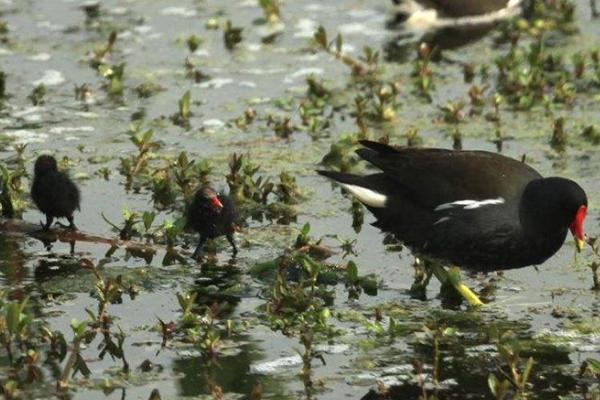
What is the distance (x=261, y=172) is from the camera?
11.9 meters

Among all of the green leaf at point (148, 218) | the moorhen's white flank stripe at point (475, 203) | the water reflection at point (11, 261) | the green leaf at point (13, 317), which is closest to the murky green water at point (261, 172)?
the water reflection at point (11, 261)

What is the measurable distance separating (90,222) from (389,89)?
4023 mm

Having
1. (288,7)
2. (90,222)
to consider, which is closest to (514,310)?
(90,222)

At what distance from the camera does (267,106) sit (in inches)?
536

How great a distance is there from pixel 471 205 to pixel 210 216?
1.60 meters

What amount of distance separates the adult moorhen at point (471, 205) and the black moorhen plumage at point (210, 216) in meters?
0.81

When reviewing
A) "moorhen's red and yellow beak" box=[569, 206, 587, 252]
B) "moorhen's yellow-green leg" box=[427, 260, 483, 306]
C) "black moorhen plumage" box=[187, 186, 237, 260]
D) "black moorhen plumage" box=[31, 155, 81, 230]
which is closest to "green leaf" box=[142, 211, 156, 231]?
"black moorhen plumage" box=[187, 186, 237, 260]

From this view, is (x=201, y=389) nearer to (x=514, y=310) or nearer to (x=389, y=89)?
(x=514, y=310)

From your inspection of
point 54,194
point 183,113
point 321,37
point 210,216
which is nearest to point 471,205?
point 210,216

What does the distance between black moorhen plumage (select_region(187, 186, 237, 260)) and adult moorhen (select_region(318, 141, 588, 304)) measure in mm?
811

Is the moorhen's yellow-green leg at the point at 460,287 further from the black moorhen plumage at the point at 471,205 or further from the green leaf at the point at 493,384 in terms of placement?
the green leaf at the point at 493,384

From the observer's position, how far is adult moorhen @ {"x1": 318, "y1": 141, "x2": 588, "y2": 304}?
9.13 metres

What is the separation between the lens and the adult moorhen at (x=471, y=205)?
913cm

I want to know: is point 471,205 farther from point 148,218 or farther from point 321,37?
point 321,37
